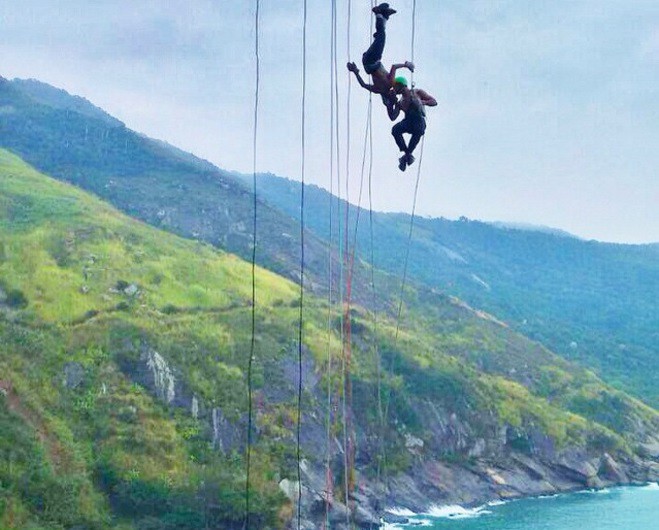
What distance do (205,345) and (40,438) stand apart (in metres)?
Result: 12.0

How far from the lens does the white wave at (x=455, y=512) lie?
4404 centimetres

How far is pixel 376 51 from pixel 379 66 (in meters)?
0.23

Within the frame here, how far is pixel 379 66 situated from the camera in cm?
989

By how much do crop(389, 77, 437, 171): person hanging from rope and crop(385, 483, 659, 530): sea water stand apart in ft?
110

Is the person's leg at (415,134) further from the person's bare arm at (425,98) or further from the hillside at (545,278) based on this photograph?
the hillside at (545,278)

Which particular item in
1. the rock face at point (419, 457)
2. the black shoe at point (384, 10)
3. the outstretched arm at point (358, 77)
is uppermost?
the black shoe at point (384, 10)

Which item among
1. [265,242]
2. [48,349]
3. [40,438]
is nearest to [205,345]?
[48,349]

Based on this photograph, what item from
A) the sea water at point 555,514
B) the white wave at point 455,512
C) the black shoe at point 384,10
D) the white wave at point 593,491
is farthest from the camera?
the white wave at point 593,491

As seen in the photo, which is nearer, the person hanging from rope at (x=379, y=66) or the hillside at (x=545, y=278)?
the person hanging from rope at (x=379, y=66)

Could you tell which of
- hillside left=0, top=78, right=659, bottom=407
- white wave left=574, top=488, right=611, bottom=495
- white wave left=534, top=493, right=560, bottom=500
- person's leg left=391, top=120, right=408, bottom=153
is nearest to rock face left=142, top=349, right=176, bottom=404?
white wave left=534, top=493, right=560, bottom=500

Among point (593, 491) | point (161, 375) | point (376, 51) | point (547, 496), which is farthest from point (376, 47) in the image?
point (593, 491)

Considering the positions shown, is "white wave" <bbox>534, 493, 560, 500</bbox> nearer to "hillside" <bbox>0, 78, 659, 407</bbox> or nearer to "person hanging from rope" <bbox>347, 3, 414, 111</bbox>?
"hillside" <bbox>0, 78, 659, 407</bbox>

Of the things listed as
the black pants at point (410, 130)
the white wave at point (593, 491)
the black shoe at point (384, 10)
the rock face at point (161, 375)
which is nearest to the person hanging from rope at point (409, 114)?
the black pants at point (410, 130)

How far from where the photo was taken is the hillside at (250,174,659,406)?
3602 inches
